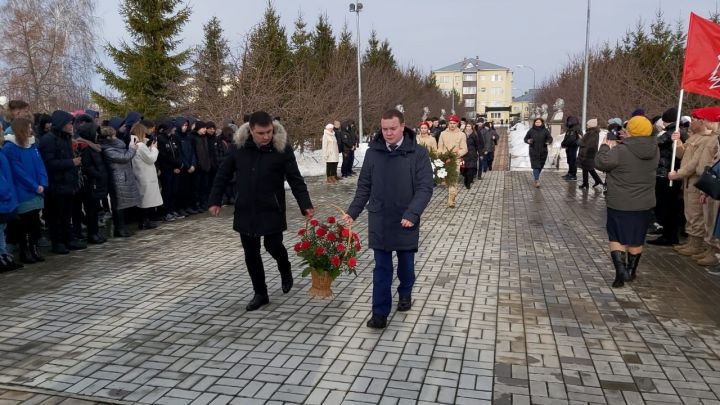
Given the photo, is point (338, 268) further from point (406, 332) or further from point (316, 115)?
point (316, 115)

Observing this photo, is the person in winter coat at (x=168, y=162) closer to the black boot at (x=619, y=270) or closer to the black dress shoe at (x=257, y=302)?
the black dress shoe at (x=257, y=302)

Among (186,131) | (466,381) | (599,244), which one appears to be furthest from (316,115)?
(466,381)

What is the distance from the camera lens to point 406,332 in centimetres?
474

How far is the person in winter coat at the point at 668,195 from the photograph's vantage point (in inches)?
318

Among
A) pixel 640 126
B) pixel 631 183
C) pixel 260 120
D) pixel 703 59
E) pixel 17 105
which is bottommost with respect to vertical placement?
pixel 631 183

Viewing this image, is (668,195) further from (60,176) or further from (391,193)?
(60,176)

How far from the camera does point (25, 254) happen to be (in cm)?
727

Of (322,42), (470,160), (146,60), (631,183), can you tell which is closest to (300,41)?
(322,42)

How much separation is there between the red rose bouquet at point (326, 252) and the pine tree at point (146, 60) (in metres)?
18.2

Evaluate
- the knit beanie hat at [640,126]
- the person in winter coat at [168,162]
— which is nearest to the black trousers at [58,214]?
the person in winter coat at [168,162]

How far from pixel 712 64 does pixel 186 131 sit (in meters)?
8.77

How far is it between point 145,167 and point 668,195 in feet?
27.3

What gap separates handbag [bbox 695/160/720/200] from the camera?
231 inches

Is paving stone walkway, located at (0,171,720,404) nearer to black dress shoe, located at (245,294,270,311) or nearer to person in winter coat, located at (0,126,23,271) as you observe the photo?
black dress shoe, located at (245,294,270,311)
